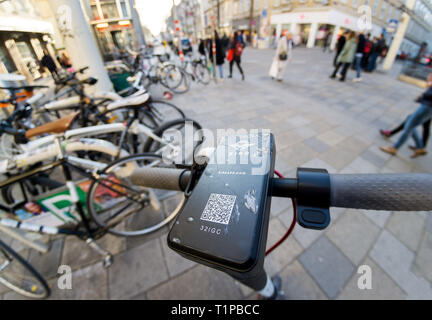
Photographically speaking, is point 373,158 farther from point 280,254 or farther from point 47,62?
point 47,62

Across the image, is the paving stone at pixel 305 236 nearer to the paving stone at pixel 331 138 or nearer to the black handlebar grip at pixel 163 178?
the black handlebar grip at pixel 163 178

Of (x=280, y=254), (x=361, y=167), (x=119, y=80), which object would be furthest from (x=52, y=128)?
(x=361, y=167)

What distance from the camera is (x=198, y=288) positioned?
1.64m

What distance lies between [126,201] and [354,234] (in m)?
2.70

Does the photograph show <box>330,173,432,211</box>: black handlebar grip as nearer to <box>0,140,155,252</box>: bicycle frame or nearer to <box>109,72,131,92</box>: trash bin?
<box>0,140,155,252</box>: bicycle frame

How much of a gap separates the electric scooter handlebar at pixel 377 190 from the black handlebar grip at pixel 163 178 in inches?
12.5

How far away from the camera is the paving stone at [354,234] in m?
1.85

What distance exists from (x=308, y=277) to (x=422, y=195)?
63.0 inches

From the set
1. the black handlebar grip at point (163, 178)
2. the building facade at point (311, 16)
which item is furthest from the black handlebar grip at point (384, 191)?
the building facade at point (311, 16)

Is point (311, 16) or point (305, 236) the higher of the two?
point (311, 16)

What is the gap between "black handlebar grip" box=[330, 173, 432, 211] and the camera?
1.52 feet

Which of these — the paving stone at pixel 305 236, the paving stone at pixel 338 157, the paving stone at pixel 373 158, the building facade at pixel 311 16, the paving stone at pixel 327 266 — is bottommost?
the paving stone at pixel 327 266

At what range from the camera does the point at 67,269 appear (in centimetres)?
164
